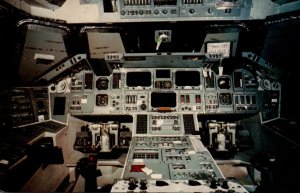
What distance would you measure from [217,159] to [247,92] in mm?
1130

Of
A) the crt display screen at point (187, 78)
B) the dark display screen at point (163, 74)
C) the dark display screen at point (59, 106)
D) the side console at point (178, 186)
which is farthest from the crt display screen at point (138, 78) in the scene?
the side console at point (178, 186)

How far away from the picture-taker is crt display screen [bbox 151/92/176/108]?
4.07 metres

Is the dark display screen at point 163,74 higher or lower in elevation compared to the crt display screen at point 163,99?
→ higher

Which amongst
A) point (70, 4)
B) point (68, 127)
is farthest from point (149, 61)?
point (68, 127)

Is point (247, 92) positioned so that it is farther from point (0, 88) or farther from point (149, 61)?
point (0, 88)

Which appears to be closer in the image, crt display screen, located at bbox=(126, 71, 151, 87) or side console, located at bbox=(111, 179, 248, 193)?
side console, located at bbox=(111, 179, 248, 193)

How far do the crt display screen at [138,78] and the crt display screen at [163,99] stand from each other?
0.22 meters

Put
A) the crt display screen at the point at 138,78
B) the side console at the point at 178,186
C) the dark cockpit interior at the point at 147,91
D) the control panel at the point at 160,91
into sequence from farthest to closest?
the crt display screen at the point at 138,78, the control panel at the point at 160,91, the dark cockpit interior at the point at 147,91, the side console at the point at 178,186

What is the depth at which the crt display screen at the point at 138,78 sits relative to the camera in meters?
4.17

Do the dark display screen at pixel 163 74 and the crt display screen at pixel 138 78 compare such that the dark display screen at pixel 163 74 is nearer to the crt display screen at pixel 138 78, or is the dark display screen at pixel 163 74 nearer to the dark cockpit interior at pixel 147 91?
the dark cockpit interior at pixel 147 91

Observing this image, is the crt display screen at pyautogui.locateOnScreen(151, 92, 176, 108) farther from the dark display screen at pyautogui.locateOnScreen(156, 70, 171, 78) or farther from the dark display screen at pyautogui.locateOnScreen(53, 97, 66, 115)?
the dark display screen at pyautogui.locateOnScreen(53, 97, 66, 115)

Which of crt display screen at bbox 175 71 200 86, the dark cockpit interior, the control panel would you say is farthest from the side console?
crt display screen at bbox 175 71 200 86

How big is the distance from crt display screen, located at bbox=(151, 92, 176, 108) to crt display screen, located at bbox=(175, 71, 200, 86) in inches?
9.2

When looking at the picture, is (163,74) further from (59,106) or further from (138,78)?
(59,106)
